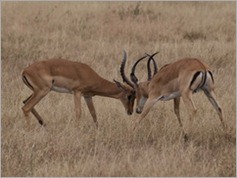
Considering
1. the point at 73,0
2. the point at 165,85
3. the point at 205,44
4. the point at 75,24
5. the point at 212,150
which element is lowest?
the point at 212,150

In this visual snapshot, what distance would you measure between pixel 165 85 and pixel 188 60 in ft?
1.41

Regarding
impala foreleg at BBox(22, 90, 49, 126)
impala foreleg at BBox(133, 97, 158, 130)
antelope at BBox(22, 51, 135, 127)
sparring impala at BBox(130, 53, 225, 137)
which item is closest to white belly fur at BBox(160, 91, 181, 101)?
sparring impala at BBox(130, 53, 225, 137)

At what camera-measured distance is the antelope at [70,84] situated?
748cm

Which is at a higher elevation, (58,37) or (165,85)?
(58,37)

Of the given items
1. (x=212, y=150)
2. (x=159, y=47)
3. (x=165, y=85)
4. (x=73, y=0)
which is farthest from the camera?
(x=73, y=0)

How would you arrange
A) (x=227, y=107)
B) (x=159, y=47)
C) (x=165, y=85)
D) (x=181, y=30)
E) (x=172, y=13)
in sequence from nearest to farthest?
(x=165, y=85) → (x=227, y=107) → (x=159, y=47) → (x=181, y=30) → (x=172, y=13)

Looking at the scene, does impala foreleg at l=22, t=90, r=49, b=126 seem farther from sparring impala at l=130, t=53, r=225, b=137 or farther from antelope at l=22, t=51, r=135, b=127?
sparring impala at l=130, t=53, r=225, b=137

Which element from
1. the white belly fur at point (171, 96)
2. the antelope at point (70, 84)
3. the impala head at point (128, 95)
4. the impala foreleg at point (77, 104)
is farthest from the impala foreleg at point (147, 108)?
the impala foreleg at point (77, 104)

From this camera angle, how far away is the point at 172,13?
1488 centimetres

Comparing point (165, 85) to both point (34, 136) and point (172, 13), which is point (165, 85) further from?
point (172, 13)

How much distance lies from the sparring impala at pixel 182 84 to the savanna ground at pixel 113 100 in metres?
0.30

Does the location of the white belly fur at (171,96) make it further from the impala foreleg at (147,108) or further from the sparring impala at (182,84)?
the impala foreleg at (147,108)

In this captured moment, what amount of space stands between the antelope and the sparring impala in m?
0.47

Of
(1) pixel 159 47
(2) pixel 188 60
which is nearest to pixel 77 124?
(2) pixel 188 60
